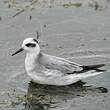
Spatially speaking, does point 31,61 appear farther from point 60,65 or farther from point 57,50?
point 57,50

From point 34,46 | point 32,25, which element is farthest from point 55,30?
point 34,46

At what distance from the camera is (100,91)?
11688 mm

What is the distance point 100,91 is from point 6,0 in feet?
22.9

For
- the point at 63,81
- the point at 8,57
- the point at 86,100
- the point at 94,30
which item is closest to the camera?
the point at 86,100

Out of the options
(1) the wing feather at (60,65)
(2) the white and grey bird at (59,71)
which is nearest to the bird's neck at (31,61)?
(2) the white and grey bird at (59,71)

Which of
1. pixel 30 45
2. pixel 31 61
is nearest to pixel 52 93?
pixel 31 61

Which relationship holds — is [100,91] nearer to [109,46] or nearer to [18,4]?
[109,46]

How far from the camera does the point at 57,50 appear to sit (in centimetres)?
1388

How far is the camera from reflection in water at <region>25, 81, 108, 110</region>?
11039 mm

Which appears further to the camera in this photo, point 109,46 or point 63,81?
point 109,46

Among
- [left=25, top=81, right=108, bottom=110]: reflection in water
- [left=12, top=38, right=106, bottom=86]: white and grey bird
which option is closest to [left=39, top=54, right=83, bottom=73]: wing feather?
[left=12, top=38, right=106, bottom=86]: white and grey bird

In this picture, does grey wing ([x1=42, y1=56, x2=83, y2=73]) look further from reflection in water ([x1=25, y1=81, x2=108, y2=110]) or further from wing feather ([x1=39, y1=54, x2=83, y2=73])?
reflection in water ([x1=25, y1=81, x2=108, y2=110])

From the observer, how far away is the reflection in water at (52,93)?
11.0 m

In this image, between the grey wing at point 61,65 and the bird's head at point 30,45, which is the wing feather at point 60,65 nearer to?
the grey wing at point 61,65
